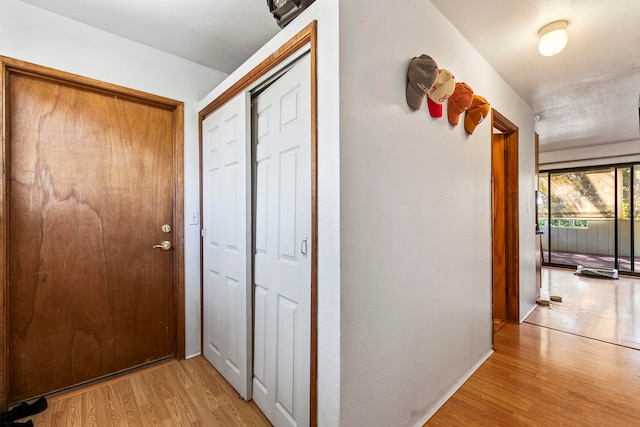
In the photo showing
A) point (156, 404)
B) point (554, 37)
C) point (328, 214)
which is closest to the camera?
point (328, 214)

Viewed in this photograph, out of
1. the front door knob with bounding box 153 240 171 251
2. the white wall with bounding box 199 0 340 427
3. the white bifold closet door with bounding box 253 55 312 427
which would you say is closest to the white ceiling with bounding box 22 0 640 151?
the white bifold closet door with bounding box 253 55 312 427

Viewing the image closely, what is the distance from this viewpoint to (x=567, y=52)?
7.09 feet

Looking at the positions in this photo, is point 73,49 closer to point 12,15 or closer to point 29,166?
point 12,15

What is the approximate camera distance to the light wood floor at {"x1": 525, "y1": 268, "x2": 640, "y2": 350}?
2631 mm

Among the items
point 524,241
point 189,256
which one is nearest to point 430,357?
point 189,256

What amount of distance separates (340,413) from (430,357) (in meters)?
0.74

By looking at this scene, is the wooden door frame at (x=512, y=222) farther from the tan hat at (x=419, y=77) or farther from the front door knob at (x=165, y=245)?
the front door knob at (x=165, y=245)

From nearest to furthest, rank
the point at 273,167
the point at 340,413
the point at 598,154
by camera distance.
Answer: the point at 340,413 → the point at 273,167 → the point at 598,154

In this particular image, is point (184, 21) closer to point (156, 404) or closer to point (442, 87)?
point (442, 87)

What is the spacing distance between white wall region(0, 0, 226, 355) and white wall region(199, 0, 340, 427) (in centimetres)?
147

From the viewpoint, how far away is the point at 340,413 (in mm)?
1094

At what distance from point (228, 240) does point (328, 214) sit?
1024 millimetres

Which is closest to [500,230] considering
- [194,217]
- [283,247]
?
[283,247]

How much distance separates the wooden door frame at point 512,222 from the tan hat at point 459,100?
1.39 meters
